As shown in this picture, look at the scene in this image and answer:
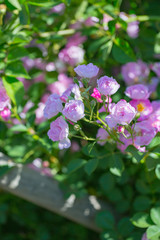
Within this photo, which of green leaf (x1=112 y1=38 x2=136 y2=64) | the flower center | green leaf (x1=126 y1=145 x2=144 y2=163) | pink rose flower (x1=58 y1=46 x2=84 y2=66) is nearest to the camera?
green leaf (x1=126 y1=145 x2=144 y2=163)

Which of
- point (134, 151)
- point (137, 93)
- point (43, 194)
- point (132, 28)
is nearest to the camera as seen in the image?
point (134, 151)

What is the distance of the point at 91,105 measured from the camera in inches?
34.7

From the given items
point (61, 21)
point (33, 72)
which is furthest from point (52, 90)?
point (61, 21)

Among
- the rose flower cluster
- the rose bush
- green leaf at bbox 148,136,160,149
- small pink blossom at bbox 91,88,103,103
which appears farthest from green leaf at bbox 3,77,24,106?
green leaf at bbox 148,136,160,149

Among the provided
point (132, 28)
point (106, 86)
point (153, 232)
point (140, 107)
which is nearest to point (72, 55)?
point (132, 28)

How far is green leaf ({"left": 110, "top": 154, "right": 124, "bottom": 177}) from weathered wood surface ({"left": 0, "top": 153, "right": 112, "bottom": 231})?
15.0 inches

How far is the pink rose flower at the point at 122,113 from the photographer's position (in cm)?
84

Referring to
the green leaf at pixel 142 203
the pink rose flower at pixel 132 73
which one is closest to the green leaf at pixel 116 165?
the green leaf at pixel 142 203

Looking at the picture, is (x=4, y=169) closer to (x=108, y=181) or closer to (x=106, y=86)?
(x=108, y=181)

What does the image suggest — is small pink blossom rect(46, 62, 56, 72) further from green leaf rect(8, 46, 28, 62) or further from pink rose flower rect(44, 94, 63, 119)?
pink rose flower rect(44, 94, 63, 119)

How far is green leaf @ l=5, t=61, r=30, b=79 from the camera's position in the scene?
3.58 ft

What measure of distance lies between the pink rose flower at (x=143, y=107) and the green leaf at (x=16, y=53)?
0.38 meters

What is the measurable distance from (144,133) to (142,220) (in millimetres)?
332

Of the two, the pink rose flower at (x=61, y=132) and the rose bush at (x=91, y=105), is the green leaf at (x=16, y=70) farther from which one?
the pink rose flower at (x=61, y=132)
